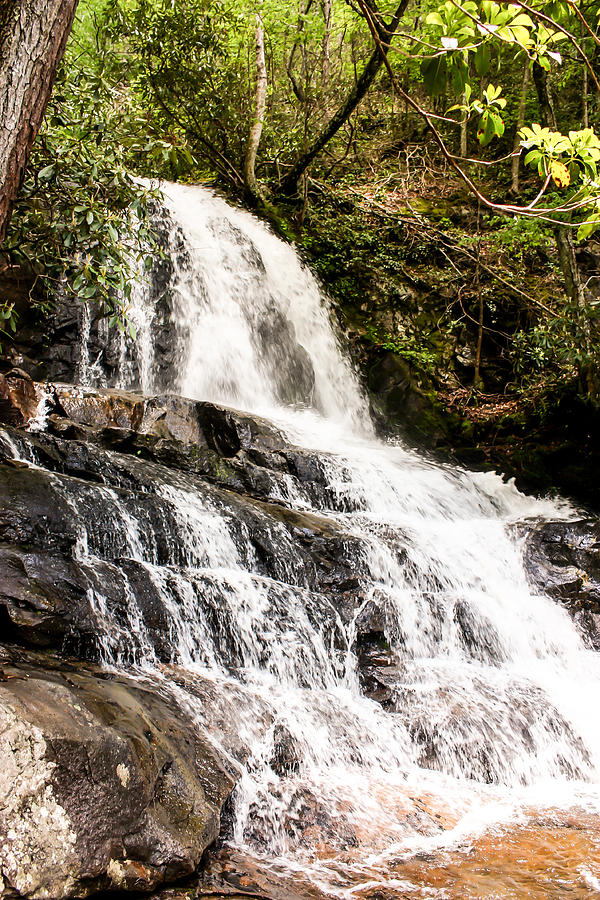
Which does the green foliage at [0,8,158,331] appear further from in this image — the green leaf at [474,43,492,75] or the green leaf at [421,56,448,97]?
the green leaf at [474,43,492,75]

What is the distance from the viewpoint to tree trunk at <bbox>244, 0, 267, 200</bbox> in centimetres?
1265

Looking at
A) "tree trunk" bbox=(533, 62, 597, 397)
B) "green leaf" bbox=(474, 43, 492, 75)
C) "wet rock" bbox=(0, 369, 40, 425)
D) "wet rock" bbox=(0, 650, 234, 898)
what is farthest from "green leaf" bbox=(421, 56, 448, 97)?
"tree trunk" bbox=(533, 62, 597, 397)

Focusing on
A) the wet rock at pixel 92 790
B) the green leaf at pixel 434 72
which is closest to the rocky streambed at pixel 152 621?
the wet rock at pixel 92 790

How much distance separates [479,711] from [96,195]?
5.18m

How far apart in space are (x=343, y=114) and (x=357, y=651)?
9.29 m

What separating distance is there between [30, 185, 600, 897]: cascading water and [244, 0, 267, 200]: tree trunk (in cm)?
643

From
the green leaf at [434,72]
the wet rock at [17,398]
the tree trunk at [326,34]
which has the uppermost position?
the tree trunk at [326,34]

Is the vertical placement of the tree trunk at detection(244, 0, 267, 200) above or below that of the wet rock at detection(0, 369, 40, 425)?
above

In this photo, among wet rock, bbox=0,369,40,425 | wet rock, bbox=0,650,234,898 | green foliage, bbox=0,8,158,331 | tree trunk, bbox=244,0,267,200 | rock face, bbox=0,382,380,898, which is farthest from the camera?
tree trunk, bbox=244,0,267,200

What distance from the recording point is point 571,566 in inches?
286

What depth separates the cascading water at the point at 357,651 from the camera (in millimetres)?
3416

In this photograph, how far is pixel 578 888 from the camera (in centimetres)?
287

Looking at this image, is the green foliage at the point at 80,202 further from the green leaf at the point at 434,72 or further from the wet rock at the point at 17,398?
the green leaf at the point at 434,72

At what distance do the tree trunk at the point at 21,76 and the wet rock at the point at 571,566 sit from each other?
21.8ft
